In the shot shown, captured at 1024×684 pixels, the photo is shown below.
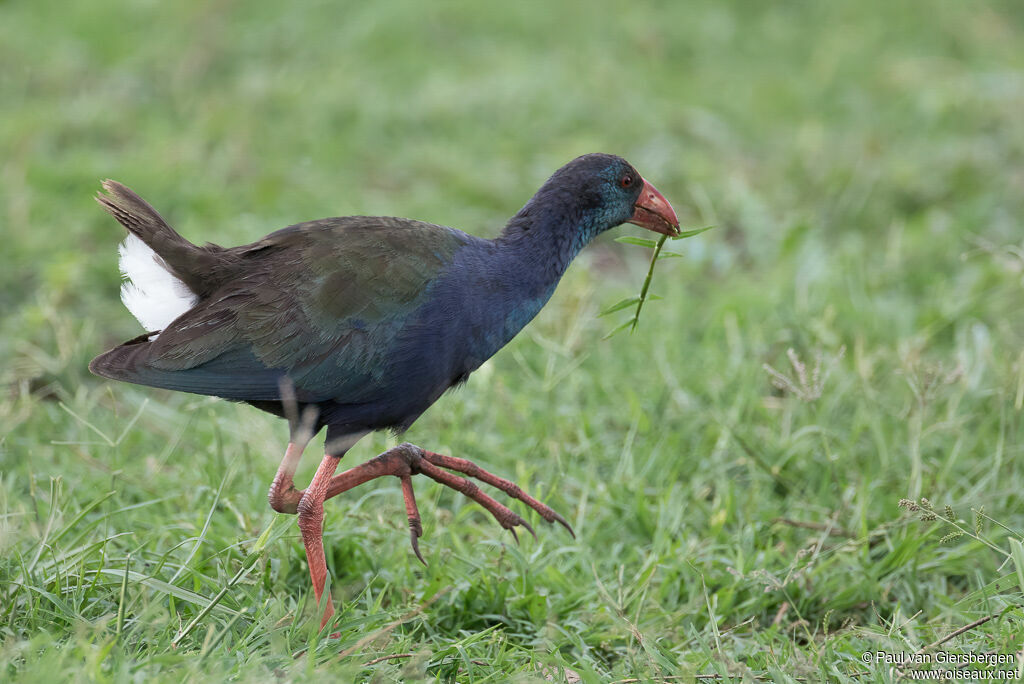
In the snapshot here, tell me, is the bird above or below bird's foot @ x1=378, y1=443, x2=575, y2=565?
above

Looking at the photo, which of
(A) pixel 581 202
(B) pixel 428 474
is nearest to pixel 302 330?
(B) pixel 428 474

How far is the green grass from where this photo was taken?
2613 mm

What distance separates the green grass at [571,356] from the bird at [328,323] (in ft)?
0.77

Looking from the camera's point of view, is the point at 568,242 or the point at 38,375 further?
the point at 38,375

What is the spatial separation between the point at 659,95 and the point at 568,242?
4.12m

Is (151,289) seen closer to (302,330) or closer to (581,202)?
(302,330)

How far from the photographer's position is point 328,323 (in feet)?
8.85

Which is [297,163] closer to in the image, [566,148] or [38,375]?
[566,148]

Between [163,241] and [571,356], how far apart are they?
63.9 inches

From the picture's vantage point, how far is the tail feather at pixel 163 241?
270cm

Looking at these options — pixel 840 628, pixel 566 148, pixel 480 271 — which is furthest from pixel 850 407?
pixel 566 148

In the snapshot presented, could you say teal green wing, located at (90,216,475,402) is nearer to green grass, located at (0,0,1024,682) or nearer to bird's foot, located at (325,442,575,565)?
bird's foot, located at (325,442,575,565)

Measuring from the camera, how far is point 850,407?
3799 mm

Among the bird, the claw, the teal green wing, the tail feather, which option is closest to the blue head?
the bird
